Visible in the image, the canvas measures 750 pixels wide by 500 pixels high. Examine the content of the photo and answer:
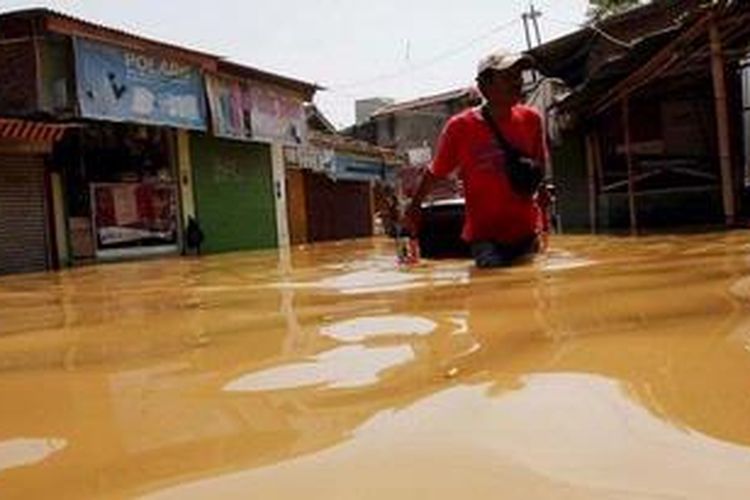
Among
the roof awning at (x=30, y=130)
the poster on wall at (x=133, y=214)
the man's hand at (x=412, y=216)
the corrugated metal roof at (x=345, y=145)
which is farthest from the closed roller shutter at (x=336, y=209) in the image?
the man's hand at (x=412, y=216)

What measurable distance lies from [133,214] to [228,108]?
362 centimetres

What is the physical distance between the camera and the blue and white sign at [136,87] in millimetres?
16328

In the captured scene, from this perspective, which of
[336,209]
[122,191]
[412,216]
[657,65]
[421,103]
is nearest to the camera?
[412,216]

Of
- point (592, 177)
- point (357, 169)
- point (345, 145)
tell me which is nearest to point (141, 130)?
point (592, 177)

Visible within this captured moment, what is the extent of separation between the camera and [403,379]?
9.73ft

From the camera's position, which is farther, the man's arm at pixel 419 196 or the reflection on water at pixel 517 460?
the man's arm at pixel 419 196

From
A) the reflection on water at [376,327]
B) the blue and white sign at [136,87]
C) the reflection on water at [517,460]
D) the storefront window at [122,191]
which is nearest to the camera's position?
the reflection on water at [517,460]

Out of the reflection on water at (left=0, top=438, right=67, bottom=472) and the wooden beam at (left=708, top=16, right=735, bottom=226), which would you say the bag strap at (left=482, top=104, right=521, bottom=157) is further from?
the wooden beam at (left=708, top=16, right=735, bottom=226)

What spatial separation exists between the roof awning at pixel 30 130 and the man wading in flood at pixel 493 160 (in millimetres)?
9841

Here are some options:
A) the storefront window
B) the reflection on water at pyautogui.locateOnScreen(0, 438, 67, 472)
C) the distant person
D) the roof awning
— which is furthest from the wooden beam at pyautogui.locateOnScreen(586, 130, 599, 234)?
the reflection on water at pyautogui.locateOnScreen(0, 438, 67, 472)

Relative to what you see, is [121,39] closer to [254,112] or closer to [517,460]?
[254,112]

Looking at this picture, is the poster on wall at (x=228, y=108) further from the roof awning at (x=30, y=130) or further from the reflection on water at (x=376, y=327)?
the reflection on water at (x=376, y=327)

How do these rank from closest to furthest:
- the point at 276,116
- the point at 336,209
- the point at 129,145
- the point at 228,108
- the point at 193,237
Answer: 1. the point at 129,145
2. the point at 193,237
3. the point at 228,108
4. the point at 276,116
5. the point at 336,209

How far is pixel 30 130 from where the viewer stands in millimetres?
15273
